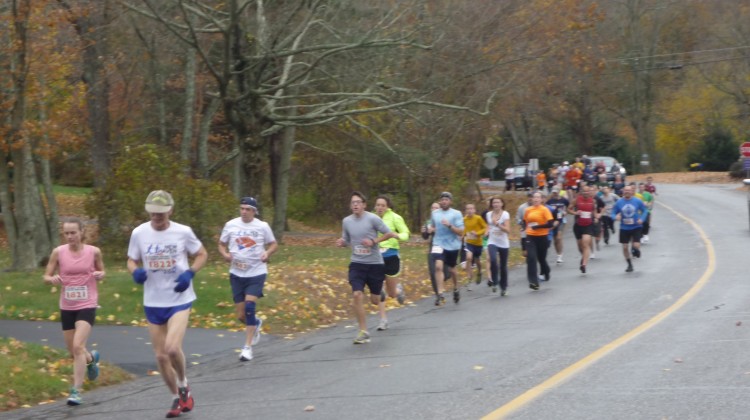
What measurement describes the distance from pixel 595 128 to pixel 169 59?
44035 millimetres

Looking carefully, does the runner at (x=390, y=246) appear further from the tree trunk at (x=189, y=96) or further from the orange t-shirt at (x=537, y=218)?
the tree trunk at (x=189, y=96)

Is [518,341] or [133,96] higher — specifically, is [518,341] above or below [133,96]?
below

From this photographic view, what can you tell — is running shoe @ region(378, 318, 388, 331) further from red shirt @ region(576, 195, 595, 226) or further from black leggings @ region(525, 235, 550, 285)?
red shirt @ region(576, 195, 595, 226)

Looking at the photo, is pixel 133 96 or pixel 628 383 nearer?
pixel 628 383

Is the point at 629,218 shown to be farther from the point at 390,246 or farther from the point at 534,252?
the point at 390,246

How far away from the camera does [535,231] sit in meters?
19.7

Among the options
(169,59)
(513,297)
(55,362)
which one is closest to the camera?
(55,362)

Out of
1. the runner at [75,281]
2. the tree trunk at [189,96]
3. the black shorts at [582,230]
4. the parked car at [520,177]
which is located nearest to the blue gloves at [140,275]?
the runner at [75,281]

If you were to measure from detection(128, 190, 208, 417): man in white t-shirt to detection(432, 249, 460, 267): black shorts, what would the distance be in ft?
28.1

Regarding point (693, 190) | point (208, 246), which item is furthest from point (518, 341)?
point (693, 190)

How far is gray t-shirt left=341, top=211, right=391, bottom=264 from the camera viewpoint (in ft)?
44.9

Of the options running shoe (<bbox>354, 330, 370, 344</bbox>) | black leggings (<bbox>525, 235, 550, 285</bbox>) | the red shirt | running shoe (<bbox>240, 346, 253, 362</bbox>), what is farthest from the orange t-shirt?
running shoe (<bbox>240, 346, 253, 362</bbox>)

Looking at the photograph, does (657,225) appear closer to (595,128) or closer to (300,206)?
(300,206)

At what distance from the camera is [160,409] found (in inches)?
380
